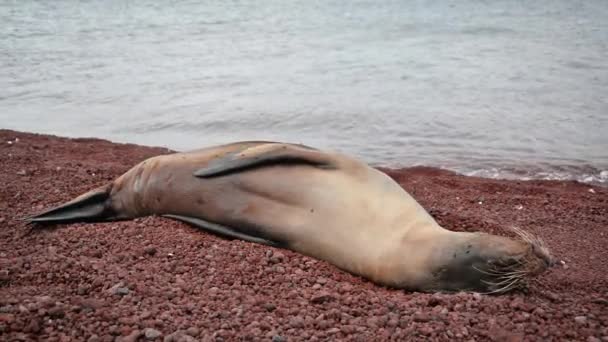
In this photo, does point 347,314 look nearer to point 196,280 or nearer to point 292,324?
point 292,324

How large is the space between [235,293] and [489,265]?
125 cm

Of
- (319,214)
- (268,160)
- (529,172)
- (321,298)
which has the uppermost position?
(268,160)

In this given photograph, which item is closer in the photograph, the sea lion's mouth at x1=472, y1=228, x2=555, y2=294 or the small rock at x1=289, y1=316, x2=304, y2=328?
the small rock at x1=289, y1=316, x2=304, y2=328

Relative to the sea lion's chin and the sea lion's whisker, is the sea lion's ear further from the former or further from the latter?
the sea lion's whisker

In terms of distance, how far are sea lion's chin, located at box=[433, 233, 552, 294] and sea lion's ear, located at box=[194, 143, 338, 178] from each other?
1087 millimetres

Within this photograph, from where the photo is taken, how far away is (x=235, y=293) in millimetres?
3213

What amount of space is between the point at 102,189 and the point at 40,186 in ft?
3.16

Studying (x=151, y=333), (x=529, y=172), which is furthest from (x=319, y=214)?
(x=529, y=172)

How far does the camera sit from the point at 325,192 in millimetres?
3871

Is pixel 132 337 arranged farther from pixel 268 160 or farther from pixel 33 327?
pixel 268 160

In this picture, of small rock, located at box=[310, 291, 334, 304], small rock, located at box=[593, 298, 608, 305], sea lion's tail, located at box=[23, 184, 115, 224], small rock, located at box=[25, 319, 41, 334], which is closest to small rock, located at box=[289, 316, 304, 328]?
small rock, located at box=[310, 291, 334, 304]

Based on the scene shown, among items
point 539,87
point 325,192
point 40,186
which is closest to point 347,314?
point 325,192

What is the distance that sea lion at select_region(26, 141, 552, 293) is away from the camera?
321 cm

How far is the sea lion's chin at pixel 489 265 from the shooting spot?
3.11 metres
